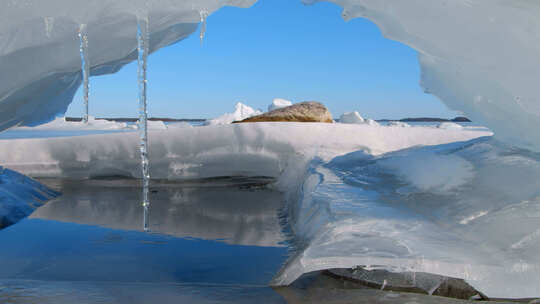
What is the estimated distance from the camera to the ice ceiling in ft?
5.21

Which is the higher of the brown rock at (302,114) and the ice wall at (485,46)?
the brown rock at (302,114)

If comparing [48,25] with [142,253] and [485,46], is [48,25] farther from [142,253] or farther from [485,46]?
[485,46]

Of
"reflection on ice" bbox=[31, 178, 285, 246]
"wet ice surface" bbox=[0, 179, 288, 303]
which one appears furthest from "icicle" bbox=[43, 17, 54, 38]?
"reflection on ice" bbox=[31, 178, 285, 246]

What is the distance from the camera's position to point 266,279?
1553mm

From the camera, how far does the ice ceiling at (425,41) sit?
62.5 inches

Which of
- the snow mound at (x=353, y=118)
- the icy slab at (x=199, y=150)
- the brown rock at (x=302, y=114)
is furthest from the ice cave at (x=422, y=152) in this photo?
the snow mound at (x=353, y=118)

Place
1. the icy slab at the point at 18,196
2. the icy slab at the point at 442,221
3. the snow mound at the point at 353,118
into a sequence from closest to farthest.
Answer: the icy slab at the point at 442,221 < the icy slab at the point at 18,196 < the snow mound at the point at 353,118

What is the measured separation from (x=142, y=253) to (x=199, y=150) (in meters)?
2.66

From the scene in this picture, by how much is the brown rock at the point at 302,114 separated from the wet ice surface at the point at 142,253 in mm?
4078

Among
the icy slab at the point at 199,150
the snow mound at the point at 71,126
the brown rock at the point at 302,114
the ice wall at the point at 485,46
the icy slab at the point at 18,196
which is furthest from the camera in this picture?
the snow mound at the point at 71,126

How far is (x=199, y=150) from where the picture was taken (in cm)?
452

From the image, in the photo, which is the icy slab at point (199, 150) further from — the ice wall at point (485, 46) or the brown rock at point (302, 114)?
the brown rock at point (302, 114)

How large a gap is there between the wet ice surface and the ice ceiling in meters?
0.93

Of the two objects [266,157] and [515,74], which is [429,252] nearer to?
[515,74]
